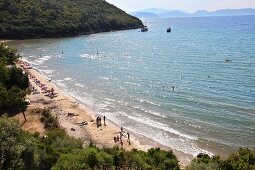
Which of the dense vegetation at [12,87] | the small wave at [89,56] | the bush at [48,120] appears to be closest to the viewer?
the bush at [48,120]

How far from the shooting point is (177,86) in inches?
2675

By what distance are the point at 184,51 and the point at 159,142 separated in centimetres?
7593

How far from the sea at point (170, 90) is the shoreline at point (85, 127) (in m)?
1.32

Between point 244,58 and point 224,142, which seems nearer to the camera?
point 224,142

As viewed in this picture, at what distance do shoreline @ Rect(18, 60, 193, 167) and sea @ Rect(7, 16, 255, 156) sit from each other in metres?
1.32

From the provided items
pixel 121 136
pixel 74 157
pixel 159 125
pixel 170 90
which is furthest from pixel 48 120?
pixel 170 90

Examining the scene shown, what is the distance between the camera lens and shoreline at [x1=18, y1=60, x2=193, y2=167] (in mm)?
42062

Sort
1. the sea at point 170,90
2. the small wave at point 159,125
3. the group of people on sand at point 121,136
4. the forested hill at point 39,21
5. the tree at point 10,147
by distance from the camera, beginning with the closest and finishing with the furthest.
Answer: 1. the tree at point 10,147
2. the group of people on sand at point 121,136
3. the small wave at point 159,125
4. the sea at point 170,90
5. the forested hill at point 39,21

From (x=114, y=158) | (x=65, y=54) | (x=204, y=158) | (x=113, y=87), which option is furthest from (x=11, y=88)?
(x=65, y=54)

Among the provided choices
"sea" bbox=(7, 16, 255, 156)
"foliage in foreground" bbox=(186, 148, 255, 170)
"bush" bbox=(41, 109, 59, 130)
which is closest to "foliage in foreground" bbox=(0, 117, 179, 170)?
"foliage in foreground" bbox=(186, 148, 255, 170)

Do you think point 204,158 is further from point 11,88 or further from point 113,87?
point 113,87

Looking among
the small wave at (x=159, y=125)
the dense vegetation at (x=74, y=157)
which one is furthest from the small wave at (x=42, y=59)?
the dense vegetation at (x=74, y=157)

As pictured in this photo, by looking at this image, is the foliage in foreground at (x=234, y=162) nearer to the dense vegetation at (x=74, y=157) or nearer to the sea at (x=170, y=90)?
the dense vegetation at (x=74, y=157)

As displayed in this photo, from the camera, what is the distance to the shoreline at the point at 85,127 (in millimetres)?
42062
